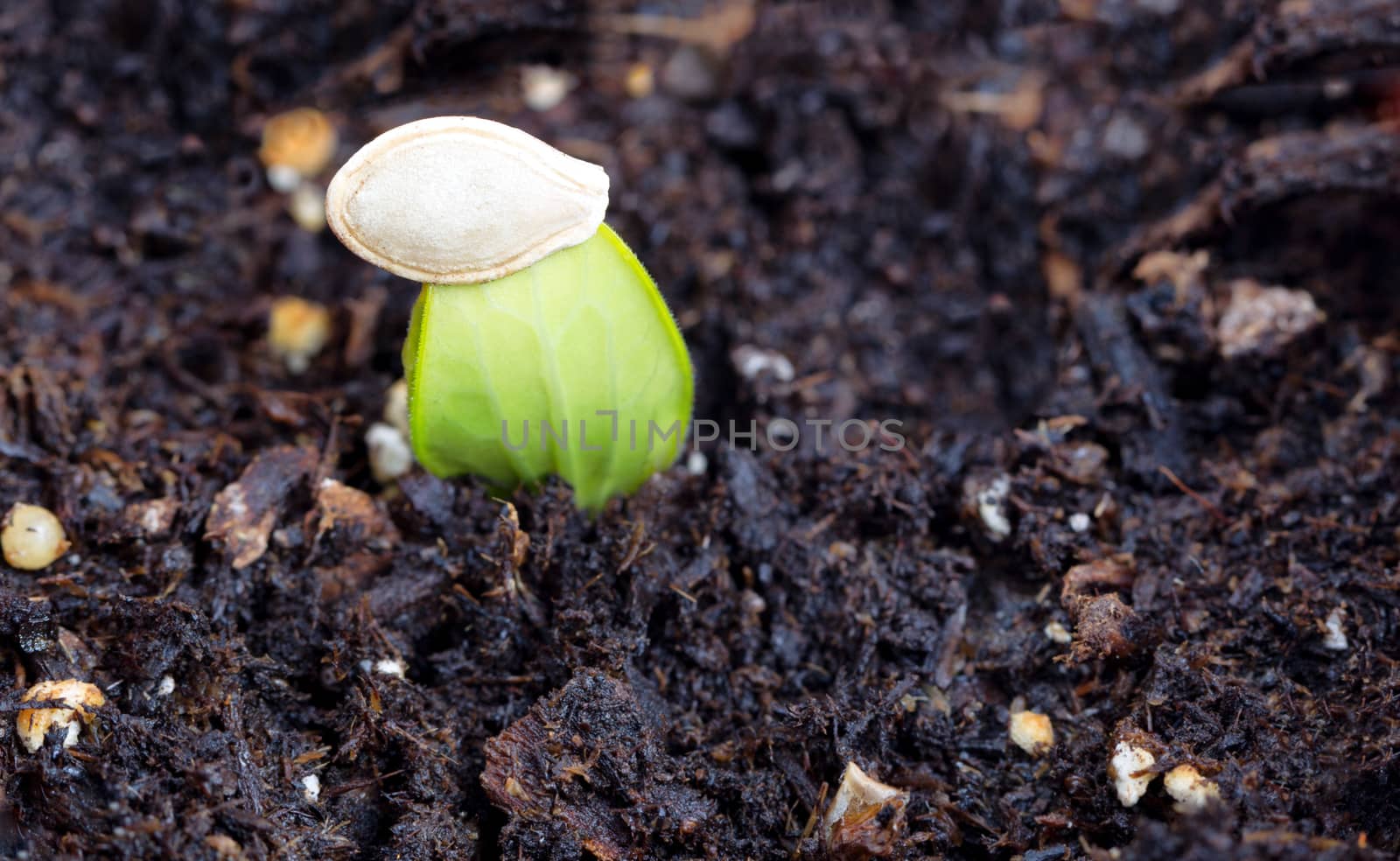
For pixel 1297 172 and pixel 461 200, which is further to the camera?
pixel 1297 172

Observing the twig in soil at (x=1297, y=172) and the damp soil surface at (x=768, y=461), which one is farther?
the twig in soil at (x=1297, y=172)

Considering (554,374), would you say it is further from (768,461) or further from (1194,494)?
(1194,494)

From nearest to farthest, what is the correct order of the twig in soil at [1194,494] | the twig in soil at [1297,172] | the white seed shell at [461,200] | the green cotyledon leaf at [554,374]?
the white seed shell at [461,200]
the green cotyledon leaf at [554,374]
the twig in soil at [1194,494]
the twig in soil at [1297,172]

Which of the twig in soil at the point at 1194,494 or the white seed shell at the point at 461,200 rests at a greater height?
the white seed shell at the point at 461,200

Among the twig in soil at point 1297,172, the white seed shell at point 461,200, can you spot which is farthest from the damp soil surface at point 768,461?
the white seed shell at point 461,200

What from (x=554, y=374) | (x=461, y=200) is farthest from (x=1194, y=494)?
(x=461, y=200)

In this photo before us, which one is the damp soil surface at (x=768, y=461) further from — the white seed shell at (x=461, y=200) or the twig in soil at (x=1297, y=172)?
the white seed shell at (x=461, y=200)

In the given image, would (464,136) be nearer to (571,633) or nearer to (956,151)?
(571,633)
